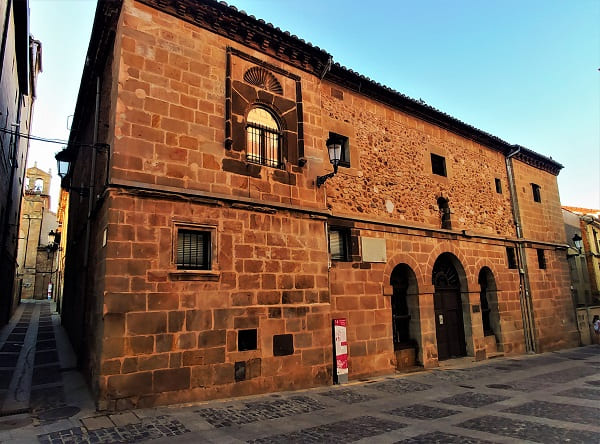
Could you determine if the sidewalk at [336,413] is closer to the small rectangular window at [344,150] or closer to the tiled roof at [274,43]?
the small rectangular window at [344,150]

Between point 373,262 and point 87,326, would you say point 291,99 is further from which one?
point 87,326

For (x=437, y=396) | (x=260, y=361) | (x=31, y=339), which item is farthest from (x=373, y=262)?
(x=31, y=339)

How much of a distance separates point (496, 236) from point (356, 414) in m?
10.7

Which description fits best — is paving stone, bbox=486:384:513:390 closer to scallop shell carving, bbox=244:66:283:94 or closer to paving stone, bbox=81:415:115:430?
paving stone, bbox=81:415:115:430

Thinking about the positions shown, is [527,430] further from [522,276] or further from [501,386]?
[522,276]

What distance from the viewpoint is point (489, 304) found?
14203mm

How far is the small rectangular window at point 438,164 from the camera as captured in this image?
13368 millimetres

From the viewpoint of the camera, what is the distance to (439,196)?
1291cm

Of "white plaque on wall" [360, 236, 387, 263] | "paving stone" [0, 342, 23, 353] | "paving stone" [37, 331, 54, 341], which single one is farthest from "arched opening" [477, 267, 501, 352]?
"paving stone" [37, 331, 54, 341]

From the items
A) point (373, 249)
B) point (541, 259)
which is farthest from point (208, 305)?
point (541, 259)

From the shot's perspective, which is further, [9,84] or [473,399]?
[9,84]

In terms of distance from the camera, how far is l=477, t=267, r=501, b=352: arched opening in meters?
14.0

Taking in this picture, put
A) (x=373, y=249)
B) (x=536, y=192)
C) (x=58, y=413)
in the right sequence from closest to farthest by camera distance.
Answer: (x=58, y=413)
(x=373, y=249)
(x=536, y=192)

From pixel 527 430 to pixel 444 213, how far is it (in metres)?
8.30
